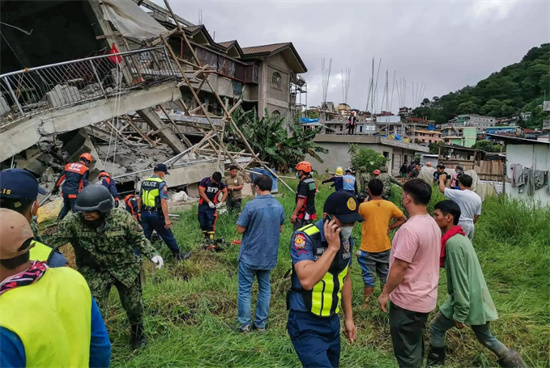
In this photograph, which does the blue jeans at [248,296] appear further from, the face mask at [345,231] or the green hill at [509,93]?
the green hill at [509,93]

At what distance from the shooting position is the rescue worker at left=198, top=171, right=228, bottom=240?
6223 millimetres

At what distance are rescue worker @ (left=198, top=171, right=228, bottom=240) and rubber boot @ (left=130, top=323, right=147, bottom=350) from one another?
3.12 meters

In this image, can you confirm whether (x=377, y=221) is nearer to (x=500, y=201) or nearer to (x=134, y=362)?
(x=134, y=362)

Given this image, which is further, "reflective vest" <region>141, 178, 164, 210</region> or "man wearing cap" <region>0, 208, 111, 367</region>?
"reflective vest" <region>141, 178, 164, 210</region>

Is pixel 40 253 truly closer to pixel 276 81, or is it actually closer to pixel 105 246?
pixel 105 246

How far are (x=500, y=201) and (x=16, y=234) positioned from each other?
9.04 m

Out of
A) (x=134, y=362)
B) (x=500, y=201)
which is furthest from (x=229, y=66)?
(x=134, y=362)

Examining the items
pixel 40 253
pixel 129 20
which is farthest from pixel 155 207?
pixel 129 20

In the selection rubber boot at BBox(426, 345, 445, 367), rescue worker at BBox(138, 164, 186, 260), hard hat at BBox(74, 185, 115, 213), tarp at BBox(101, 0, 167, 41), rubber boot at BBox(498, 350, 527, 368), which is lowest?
rubber boot at BBox(426, 345, 445, 367)

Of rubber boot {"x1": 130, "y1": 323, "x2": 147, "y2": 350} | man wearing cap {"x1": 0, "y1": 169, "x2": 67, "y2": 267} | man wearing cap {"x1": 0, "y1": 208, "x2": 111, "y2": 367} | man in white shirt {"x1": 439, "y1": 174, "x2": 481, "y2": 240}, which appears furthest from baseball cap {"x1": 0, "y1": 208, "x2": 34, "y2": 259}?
man in white shirt {"x1": 439, "y1": 174, "x2": 481, "y2": 240}

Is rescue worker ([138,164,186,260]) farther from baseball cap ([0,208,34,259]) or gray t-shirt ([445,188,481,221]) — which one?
gray t-shirt ([445,188,481,221])

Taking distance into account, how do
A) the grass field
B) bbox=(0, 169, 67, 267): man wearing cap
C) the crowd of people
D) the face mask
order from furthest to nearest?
the grass field → the face mask → bbox=(0, 169, 67, 267): man wearing cap → the crowd of people

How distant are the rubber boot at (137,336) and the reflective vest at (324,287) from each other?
1841 millimetres

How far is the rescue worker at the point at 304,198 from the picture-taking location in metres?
5.50
